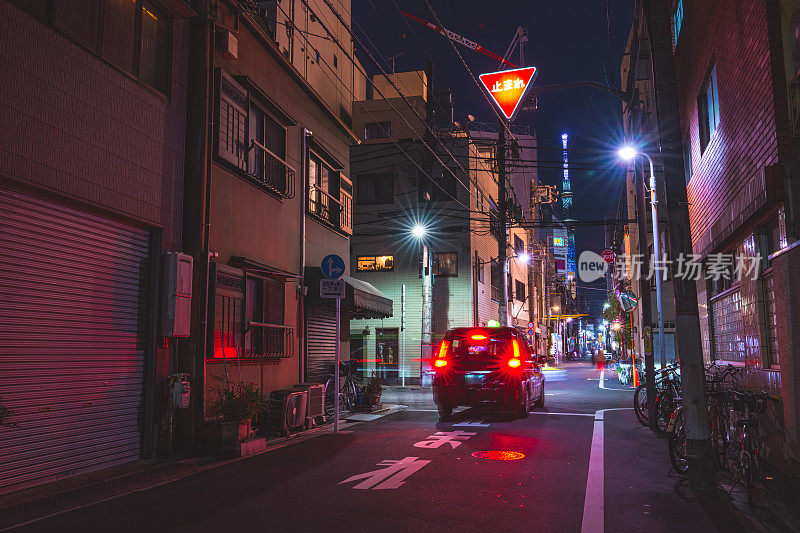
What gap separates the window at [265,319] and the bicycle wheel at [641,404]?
789 cm

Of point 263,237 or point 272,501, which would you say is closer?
point 272,501

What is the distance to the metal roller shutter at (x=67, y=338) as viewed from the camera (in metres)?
6.92

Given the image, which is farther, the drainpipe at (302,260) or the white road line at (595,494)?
the drainpipe at (302,260)

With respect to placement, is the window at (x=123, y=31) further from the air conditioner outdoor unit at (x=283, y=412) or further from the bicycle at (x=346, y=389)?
the bicycle at (x=346, y=389)

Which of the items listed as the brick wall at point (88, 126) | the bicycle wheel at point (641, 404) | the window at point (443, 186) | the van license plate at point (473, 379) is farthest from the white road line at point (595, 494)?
the window at point (443, 186)

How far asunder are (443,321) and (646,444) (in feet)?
76.0

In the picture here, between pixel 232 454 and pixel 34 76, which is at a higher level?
pixel 34 76

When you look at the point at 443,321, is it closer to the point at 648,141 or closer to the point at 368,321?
the point at 368,321

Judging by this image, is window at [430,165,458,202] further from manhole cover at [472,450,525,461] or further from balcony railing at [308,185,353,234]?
manhole cover at [472,450,525,461]

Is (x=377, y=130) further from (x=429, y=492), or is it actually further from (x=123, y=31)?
(x=429, y=492)

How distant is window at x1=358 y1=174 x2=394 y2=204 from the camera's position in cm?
3416

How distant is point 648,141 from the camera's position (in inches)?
1094

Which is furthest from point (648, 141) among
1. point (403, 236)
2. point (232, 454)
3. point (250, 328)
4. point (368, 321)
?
point (232, 454)

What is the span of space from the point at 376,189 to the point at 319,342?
19386mm
